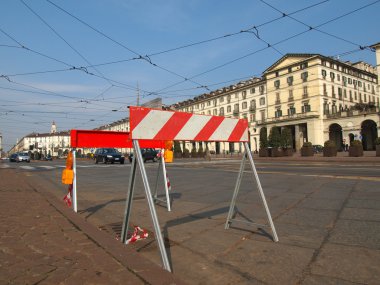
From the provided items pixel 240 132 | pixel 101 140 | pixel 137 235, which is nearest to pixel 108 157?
pixel 101 140

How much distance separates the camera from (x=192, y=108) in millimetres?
98875

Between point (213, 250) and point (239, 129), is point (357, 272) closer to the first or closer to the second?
point (213, 250)

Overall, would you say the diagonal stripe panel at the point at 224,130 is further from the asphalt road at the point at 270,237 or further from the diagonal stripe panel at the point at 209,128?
the asphalt road at the point at 270,237

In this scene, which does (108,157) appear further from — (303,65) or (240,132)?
(303,65)

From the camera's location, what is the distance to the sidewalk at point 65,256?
8.77 ft

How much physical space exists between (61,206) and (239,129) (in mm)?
3903

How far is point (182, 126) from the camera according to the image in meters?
3.97

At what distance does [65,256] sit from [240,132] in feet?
9.25

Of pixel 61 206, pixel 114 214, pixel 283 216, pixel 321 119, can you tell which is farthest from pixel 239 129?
pixel 321 119

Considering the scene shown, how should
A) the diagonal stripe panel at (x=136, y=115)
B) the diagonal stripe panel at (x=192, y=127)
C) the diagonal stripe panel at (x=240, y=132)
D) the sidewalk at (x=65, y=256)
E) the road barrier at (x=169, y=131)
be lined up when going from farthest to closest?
the diagonal stripe panel at (x=240, y=132) < the diagonal stripe panel at (x=192, y=127) < the diagonal stripe panel at (x=136, y=115) < the road barrier at (x=169, y=131) < the sidewalk at (x=65, y=256)

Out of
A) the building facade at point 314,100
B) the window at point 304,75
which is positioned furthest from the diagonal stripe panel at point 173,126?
the window at point 304,75

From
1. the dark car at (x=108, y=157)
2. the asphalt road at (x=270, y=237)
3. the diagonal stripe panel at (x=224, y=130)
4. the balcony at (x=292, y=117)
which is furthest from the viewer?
the balcony at (x=292, y=117)

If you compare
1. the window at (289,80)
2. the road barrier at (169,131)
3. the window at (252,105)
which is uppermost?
the window at (289,80)

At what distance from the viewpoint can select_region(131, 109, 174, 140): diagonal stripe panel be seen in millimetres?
3468
